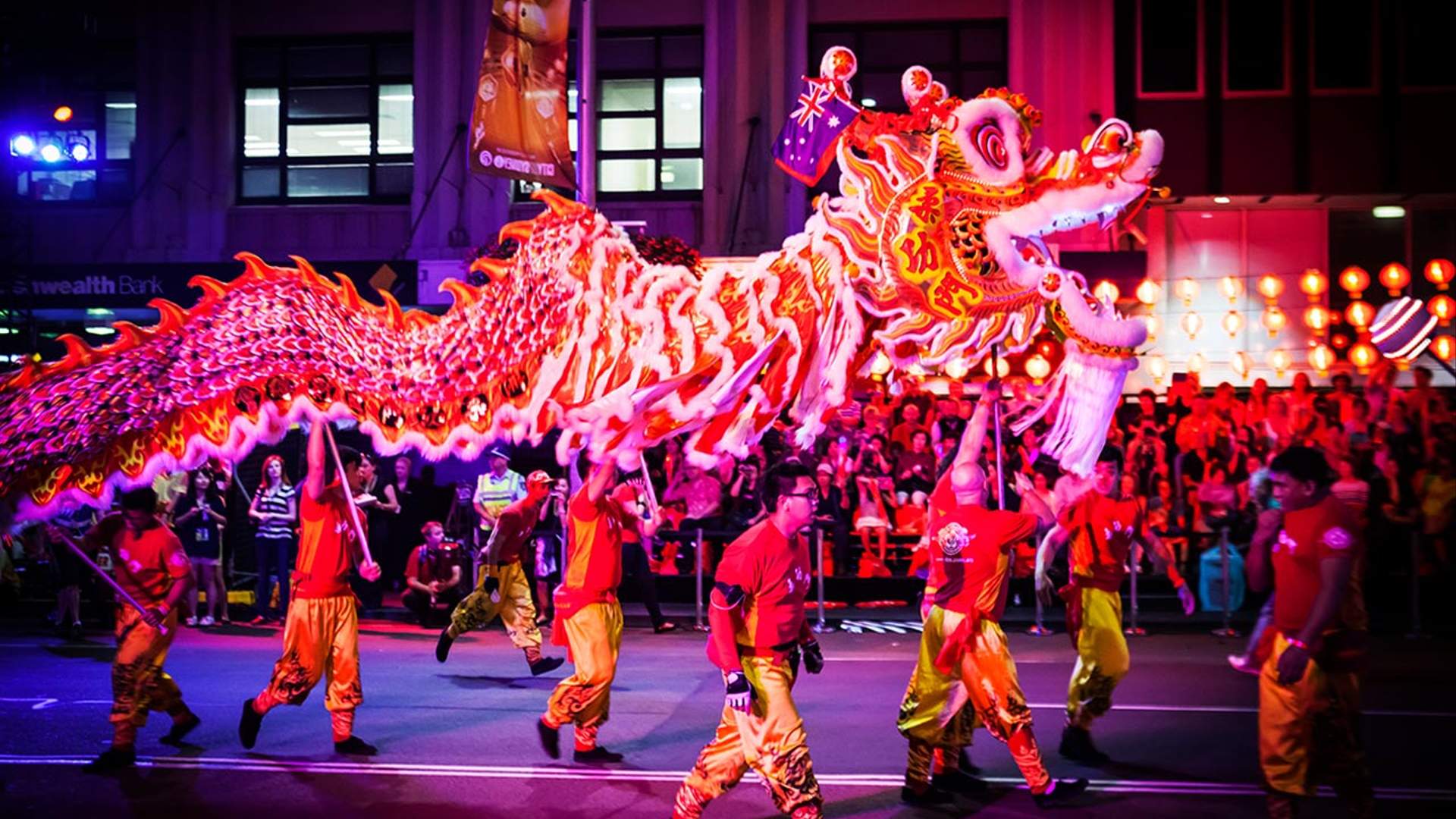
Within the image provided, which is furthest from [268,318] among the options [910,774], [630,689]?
[630,689]

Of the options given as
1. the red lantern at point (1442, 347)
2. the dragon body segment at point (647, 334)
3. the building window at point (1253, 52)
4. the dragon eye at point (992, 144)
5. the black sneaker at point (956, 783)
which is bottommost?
the black sneaker at point (956, 783)

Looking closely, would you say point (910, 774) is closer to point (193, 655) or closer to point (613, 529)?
point (613, 529)

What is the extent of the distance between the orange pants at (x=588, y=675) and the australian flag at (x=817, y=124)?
10.1 ft

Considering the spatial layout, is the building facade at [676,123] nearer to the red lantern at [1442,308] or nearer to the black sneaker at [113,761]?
the red lantern at [1442,308]

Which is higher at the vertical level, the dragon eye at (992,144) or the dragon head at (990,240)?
the dragon eye at (992,144)

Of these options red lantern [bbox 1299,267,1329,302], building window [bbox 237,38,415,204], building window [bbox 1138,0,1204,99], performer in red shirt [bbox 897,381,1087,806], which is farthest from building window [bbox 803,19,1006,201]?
performer in red shirt [bbox 897,381,1087,806]

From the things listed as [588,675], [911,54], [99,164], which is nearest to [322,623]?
[588,675]

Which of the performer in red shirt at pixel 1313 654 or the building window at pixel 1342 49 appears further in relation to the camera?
the building window at pixel 1342 49

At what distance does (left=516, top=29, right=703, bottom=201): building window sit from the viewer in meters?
25.3

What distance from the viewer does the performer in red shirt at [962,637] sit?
8.40 metres

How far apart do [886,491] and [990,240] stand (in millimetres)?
9589

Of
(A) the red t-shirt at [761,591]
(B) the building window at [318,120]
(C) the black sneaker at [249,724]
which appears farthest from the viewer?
(B) the building window at [318,120]

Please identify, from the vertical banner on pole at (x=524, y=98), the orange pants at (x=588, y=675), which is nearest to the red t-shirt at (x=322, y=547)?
the orange pants at (x=588, y=675)

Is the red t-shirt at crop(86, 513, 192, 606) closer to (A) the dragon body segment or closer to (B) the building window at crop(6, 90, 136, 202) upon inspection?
(A) the dragon body segment
